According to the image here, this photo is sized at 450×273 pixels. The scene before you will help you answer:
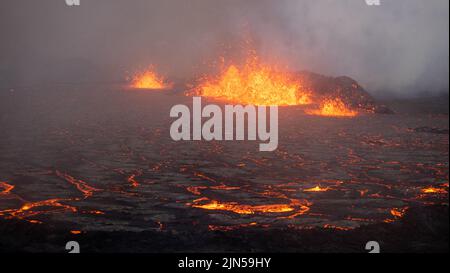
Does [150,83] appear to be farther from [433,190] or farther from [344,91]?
[433,190]

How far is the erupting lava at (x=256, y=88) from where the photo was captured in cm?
1612

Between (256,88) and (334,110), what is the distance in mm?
3022

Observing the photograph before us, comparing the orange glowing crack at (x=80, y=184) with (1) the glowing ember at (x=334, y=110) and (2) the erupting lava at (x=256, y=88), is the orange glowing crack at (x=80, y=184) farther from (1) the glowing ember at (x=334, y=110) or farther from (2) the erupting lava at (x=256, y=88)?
(2) the erupting lava at (x=256, y=88)

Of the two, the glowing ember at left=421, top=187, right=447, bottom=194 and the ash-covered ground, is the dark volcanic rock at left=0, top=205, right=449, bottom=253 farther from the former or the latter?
the glowing ember at left=421, top=187, right=447, bottom=194

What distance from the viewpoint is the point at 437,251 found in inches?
189

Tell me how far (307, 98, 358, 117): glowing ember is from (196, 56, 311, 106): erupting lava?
145cm

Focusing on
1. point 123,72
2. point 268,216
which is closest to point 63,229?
point 268,216

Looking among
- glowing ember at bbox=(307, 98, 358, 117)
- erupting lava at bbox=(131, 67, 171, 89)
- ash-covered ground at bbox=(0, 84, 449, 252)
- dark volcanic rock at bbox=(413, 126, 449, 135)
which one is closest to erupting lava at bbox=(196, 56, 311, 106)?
glowing ember at bbox=(307, 98, 358, 117)

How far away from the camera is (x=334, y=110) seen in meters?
14.3

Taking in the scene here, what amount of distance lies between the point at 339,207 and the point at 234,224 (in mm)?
1300

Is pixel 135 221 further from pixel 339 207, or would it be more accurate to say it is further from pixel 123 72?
pixel 123 72

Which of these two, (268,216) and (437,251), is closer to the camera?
(437,251)

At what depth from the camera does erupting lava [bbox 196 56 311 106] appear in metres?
16.1
